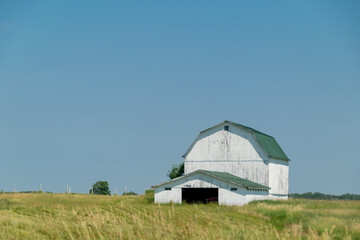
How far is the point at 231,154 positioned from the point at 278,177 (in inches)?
239

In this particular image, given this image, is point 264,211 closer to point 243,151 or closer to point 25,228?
point 243,151

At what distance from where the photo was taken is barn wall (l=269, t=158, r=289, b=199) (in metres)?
49.2

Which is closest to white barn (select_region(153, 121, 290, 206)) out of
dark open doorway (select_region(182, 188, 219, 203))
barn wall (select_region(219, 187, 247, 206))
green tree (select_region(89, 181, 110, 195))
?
dark open doorway (select_region(182, 188, 219, 203))

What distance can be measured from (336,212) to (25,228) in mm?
22429

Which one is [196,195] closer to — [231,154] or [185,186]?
[185,186]

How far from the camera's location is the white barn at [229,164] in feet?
147

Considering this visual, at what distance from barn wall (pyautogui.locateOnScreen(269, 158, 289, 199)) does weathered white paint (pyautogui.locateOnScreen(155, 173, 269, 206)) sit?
10.5 feet

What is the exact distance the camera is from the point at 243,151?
1903 inches

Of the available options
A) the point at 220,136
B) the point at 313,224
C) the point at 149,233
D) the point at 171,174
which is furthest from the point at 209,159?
the point at 149,233

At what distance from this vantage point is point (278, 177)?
51.5 meters

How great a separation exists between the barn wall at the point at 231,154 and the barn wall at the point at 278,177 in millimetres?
1329

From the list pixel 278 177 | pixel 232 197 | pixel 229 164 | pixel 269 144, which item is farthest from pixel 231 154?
pixel 232 197

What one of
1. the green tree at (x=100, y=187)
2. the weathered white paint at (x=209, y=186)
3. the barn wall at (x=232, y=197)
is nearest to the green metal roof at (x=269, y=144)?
the weathered white paint at (x=209, y=186)

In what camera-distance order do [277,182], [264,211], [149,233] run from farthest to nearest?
1. [277,182]
2. [264,211]
3. [149,233]
